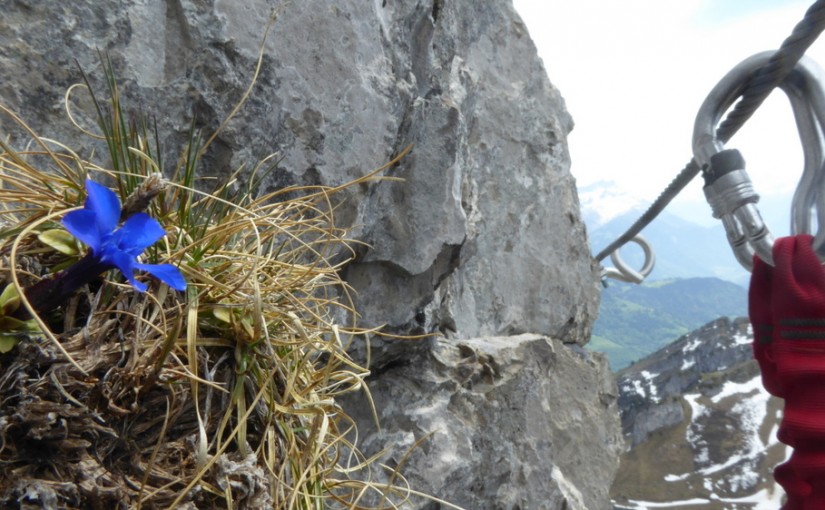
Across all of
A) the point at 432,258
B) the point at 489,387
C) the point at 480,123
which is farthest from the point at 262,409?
A: the point at 480,123

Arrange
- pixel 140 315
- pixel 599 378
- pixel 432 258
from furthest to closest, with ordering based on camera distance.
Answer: pixel 599 378 → pixel 432 258 → pixel 140 315

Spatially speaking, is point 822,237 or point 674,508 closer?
point 822,237

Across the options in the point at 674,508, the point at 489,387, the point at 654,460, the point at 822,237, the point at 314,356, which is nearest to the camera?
the point at 314,356

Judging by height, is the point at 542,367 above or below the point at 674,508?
above

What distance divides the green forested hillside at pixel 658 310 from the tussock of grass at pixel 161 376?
30.6 ft

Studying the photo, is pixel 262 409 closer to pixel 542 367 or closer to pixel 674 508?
pixel 542 367

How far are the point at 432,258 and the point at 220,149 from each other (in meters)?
0.46

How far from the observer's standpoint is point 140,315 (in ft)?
1.52

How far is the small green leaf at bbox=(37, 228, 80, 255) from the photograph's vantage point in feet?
1.49

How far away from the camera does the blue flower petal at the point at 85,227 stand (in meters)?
0.40

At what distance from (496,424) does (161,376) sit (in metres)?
1.02

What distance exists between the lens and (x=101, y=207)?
418 millimetres

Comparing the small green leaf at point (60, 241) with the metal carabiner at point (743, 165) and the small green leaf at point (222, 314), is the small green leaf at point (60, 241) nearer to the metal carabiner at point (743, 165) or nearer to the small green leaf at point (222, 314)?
Result: the small green leaf at point (222, 314)

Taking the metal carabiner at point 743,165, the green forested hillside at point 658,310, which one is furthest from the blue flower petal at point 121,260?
the green forested hillside at point 658,310
